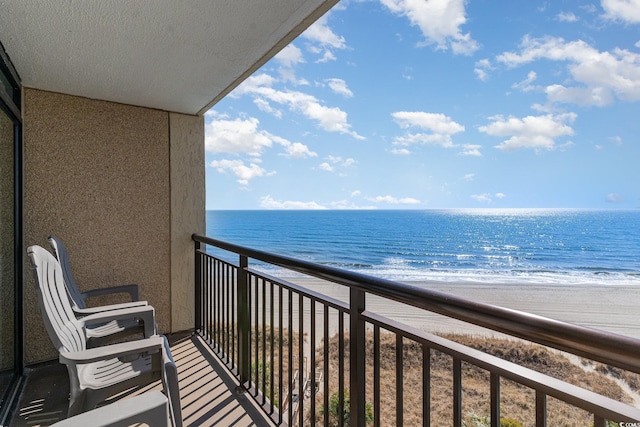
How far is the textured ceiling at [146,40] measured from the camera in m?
1.53

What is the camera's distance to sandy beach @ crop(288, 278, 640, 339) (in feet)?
36.0

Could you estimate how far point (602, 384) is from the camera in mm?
7062

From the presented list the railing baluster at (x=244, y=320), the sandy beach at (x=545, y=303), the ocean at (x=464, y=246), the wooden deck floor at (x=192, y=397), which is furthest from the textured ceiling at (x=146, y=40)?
the ocean at (x=464, y=246)

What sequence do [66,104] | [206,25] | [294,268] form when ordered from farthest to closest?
1. [66,104]
2. [206,25]
3. [294,268]

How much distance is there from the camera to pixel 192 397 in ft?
6.58

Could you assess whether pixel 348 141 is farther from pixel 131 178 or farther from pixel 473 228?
pixel 131 178

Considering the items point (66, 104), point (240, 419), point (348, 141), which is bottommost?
point (240, 419)

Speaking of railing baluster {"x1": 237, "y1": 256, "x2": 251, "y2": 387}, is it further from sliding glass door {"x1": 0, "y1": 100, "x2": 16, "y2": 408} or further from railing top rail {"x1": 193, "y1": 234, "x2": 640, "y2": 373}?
sliding glass door {"x1": 0, "y1": 100, "x2": 16, "y2": 408}

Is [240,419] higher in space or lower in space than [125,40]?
lower

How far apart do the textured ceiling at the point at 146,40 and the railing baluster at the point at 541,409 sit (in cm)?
167

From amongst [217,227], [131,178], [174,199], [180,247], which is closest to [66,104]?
[131,178]

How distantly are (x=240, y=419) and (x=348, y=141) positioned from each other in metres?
37.8

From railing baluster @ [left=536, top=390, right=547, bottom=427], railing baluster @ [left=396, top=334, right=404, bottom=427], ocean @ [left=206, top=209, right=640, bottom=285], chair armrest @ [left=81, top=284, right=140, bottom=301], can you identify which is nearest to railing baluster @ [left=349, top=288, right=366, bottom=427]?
railing baluster @ [left=396, top=334, right=404, bottom=427]

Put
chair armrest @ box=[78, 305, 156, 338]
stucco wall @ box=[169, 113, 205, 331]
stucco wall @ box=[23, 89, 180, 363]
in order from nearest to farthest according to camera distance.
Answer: chair armrest @ box=[78, 305, 156, 338]
stucco wall @ box=[23, 89, 180, 363]
stucco wall @ box=[169, 113, 205, 331]
